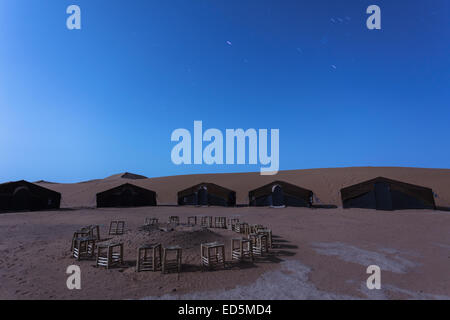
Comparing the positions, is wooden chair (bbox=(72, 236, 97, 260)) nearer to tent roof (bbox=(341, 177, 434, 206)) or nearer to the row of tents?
the row of tents

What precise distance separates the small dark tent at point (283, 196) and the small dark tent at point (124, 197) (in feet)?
68.1

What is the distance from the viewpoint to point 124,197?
44.0 meters

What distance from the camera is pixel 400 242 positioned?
16.0m

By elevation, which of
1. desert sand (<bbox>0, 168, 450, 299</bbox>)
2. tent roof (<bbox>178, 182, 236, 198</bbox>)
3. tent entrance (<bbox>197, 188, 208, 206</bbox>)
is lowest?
desert sand (<bbox>0, 168, 450, 299</bbox>)

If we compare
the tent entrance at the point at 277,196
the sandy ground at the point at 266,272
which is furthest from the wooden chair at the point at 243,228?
the tent entrance at the point at 277,196

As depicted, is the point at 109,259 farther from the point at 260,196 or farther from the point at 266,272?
the point at 260,196

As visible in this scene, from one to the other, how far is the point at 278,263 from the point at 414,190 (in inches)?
1217

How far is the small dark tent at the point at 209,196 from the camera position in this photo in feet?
144

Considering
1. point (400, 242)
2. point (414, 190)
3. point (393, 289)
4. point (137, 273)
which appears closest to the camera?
point (393, 289)

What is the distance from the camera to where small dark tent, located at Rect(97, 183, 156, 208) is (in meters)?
42.7

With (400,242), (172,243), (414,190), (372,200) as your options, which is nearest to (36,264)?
(172,243)

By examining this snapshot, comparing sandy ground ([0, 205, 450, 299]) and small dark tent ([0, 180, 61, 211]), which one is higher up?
small dark tent ([0, 180, 61, 211])

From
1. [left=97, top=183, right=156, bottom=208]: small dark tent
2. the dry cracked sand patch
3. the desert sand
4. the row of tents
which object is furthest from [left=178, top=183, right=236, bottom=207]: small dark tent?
the dry cracked sand patch
